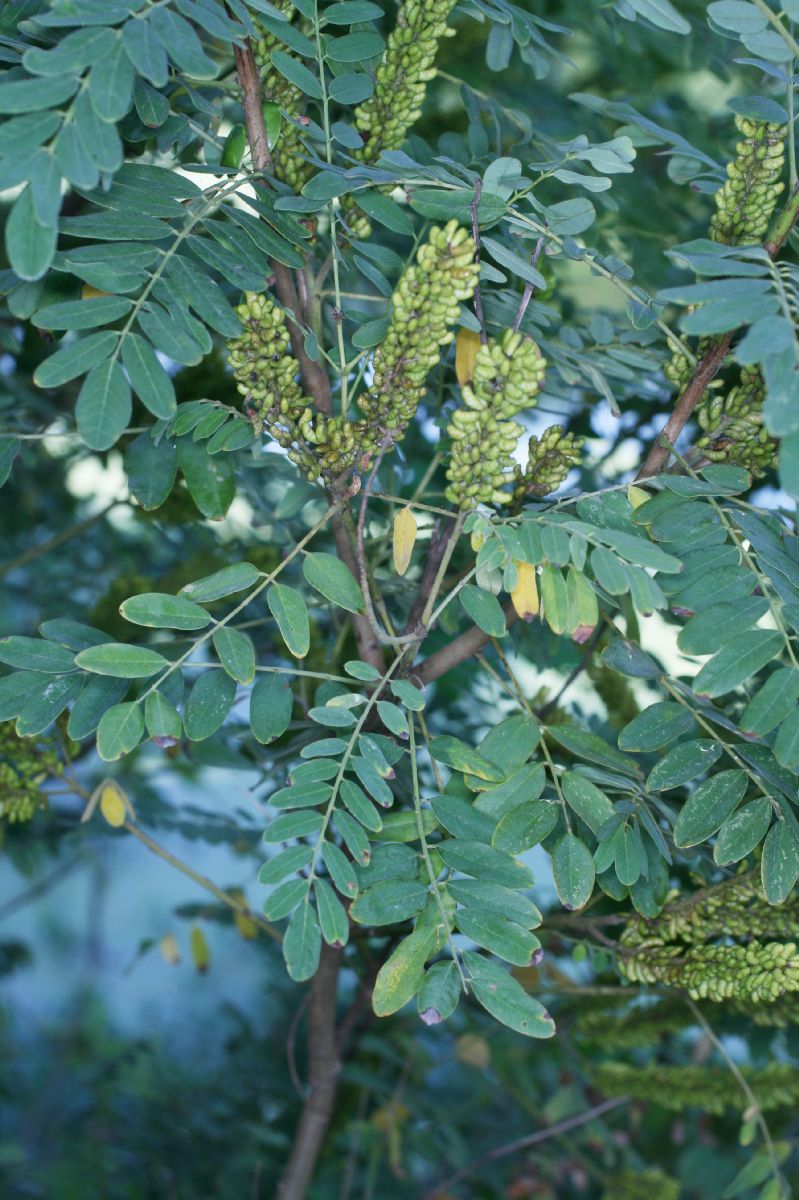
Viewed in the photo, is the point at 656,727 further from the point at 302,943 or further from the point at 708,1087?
the point at 708,1087

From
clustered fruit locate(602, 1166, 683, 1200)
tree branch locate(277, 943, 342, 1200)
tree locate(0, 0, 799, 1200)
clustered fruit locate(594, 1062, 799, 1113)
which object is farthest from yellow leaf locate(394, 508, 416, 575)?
clustered fruit locate(602, 1166, 683, 1200)

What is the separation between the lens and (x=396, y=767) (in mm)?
715

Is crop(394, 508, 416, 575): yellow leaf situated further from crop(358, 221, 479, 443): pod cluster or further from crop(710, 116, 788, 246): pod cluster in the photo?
crop(710, 116, 788, 246): pod cluster

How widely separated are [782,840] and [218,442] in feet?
1.23

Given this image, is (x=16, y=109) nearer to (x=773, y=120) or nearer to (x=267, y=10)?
(x=267, y=10)

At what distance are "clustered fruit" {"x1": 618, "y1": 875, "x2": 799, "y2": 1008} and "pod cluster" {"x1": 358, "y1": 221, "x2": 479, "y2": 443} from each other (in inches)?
13.2

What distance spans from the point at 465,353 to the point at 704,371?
0.14 m

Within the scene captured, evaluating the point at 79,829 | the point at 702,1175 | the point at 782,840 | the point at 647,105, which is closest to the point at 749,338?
the point at 782,840

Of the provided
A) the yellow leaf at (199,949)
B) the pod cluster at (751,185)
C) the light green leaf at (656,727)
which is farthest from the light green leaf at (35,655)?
the yellow leaf at (199,949)

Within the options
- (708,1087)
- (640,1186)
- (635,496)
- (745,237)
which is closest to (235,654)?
A: (635,496)

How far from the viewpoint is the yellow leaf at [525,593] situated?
23.6 inches

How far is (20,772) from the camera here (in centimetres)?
77

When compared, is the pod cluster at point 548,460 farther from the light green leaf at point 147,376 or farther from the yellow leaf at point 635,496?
the light green leaf at point 147,376

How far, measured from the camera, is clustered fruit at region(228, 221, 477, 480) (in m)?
0.52
